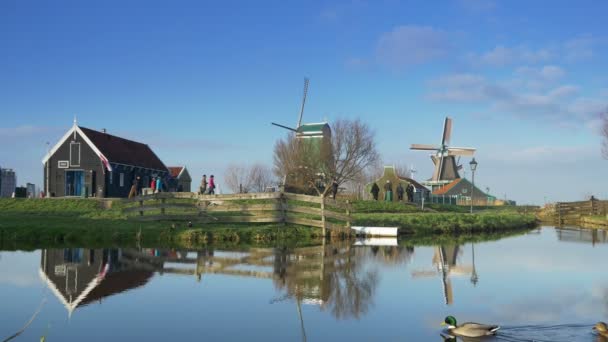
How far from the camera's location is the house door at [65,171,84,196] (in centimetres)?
4472

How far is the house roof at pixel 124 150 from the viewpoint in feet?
148

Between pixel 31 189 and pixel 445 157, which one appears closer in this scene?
pixel 31 189

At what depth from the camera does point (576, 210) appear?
53750 mm

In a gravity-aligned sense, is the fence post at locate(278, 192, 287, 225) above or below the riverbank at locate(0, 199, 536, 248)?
above

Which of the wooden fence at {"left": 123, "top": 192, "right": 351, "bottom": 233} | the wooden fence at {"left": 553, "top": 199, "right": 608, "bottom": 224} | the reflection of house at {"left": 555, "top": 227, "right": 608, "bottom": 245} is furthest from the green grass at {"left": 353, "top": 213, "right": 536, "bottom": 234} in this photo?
the wooden fence at {"left": 553, "top": 199, "right": 608, "bottom": 224}

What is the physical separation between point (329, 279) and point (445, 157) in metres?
78.4

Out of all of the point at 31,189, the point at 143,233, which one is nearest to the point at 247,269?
the point at 143,233

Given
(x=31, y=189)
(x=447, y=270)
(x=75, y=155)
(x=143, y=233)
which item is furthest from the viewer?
(x=31, y=189)

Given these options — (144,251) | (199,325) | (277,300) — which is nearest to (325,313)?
(277,300)

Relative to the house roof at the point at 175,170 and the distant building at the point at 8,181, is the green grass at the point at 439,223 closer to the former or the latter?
the house roof at the point at 175,170

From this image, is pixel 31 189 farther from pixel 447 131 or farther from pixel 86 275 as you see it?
pixel 447 131

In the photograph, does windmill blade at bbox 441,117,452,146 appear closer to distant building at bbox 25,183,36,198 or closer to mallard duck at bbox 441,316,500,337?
distant building at bbox 25,183,36,198

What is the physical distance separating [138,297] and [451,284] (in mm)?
6953

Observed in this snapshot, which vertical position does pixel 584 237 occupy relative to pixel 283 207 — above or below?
below
